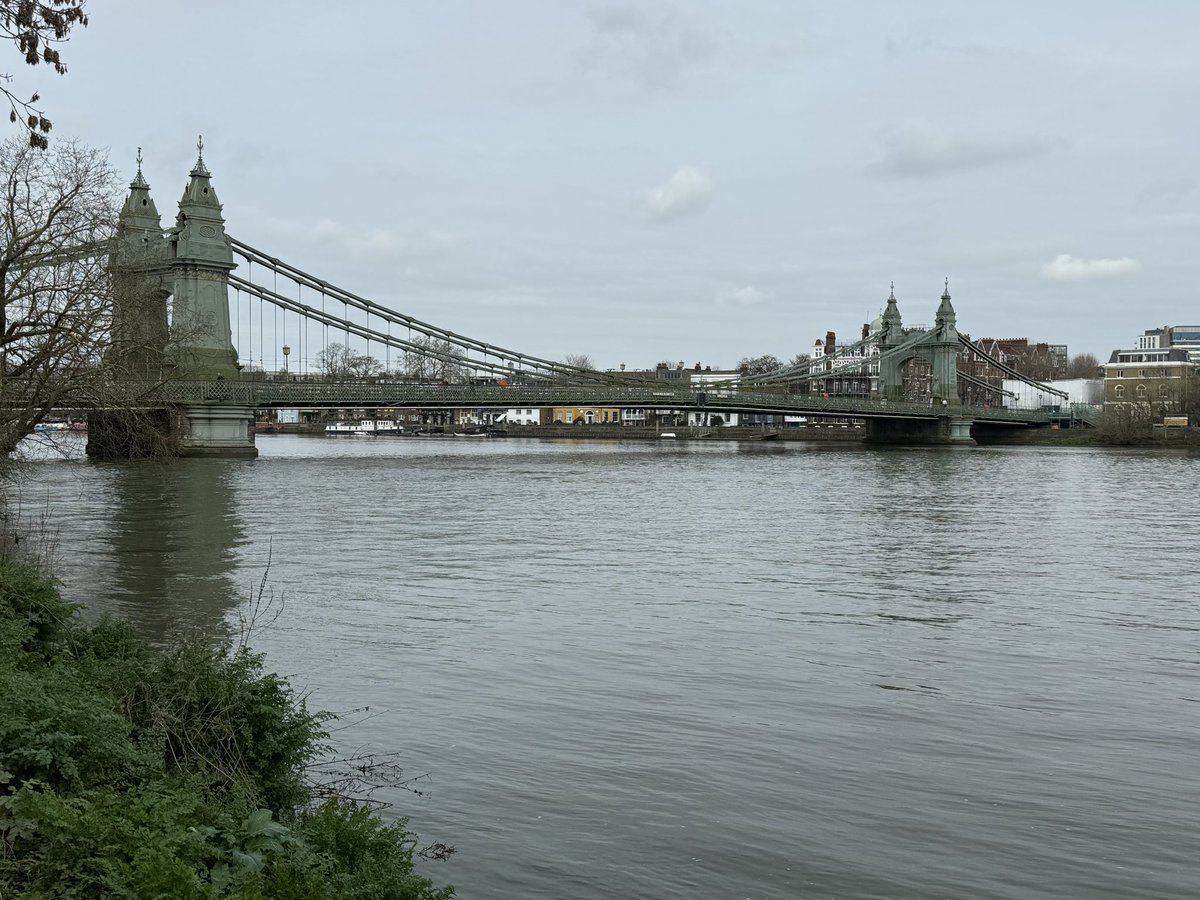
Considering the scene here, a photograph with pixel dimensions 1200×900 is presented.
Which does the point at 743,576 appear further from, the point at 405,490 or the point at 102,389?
the point at 405,490

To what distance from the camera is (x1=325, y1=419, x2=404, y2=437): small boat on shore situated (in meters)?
129

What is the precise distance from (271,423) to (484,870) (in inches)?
5047

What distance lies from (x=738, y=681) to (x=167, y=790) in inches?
258

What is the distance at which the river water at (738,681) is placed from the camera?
283 inches

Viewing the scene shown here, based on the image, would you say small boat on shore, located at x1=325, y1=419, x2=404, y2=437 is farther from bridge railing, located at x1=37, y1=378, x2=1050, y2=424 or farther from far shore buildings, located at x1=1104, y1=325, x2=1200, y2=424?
far shore buildings, located at x1=1104, y1=325, x2=1200, y2=424

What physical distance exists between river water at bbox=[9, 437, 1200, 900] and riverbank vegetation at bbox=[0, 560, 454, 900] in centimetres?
90

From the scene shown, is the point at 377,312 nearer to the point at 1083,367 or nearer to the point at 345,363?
the point at 345,363

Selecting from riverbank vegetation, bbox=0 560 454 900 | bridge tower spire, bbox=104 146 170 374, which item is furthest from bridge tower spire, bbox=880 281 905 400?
riverbank vegetation, bbox=0 560 454 900

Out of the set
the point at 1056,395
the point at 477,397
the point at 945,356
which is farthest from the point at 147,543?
the point at 1056,395

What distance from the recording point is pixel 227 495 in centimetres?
3403

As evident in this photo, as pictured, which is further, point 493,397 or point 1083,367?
point 1083,367

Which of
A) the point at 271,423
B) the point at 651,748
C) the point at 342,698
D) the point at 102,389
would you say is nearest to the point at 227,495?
the point at 102,389

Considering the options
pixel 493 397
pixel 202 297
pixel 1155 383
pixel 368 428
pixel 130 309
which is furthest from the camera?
pixel 368 428

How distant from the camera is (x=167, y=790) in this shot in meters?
5.89
